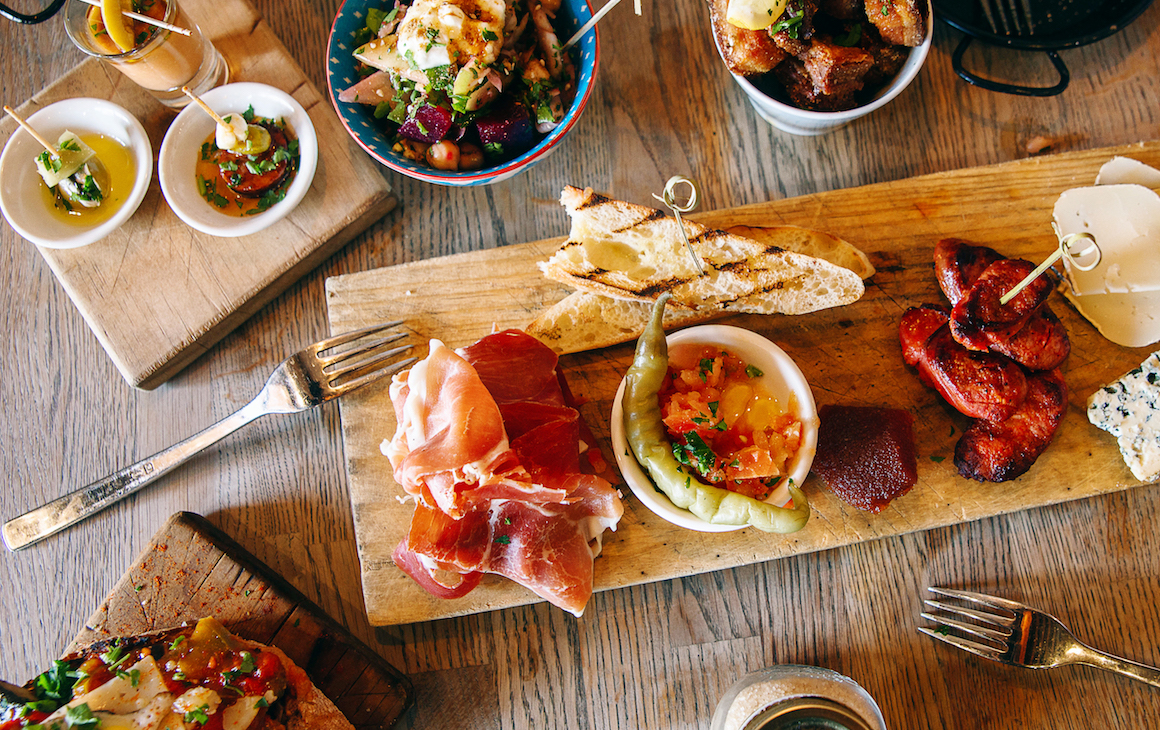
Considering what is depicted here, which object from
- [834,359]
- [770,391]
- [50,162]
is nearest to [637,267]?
[770,391]

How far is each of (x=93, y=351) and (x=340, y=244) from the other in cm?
91

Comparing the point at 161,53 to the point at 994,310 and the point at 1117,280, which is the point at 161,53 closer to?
the point at 994,310

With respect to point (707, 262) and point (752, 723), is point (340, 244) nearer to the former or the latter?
point (707, 262)

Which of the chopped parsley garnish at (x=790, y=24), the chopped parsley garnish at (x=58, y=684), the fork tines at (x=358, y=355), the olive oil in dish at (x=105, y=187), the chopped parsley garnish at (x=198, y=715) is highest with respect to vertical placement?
the chopped parsley garnish at (x=790, y=24)

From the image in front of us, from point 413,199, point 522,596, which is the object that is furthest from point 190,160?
point 522,596

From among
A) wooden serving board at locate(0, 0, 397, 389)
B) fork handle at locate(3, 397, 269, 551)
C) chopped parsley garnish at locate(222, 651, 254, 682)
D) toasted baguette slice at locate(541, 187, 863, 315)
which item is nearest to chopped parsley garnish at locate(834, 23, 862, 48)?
toasted baguette slice at locate(541, 187, 863, 315)

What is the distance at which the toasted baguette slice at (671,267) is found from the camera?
76.0 inches

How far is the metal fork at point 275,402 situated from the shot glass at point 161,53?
94 centimetres

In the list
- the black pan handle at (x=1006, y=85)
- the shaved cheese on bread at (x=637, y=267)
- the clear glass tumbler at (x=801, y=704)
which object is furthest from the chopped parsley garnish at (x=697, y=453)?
the black pan handle at (x=1006, y=85)

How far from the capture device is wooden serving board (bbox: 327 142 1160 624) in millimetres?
1974

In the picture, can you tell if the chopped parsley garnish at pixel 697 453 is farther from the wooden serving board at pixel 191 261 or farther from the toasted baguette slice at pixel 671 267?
the wooden serving board at pixel 191 261

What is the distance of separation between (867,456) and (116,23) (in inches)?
98.3

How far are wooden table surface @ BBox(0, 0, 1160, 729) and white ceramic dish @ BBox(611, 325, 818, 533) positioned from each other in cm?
39

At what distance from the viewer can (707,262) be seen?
6.40 ft
